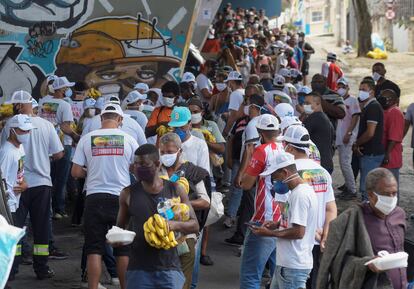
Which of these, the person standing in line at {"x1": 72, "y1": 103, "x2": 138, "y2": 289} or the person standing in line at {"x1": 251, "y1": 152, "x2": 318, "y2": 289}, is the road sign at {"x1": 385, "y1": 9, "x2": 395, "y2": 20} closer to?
the person standing in line at {"x1": 72, "y1": 103, "x2": 138, "y2": 289}

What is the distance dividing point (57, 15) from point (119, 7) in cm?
122

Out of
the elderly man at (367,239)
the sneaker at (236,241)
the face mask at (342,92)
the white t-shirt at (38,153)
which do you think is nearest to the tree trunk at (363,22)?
the face mask at (342,92)

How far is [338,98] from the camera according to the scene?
14539mm

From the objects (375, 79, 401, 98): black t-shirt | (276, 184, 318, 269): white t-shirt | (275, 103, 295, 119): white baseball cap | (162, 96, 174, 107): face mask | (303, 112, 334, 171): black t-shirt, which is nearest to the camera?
(276, 184, 318, 269): white t-shirt

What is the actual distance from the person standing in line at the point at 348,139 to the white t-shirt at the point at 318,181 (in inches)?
273

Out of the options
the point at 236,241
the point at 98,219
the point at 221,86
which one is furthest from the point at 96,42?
the point at 98,219

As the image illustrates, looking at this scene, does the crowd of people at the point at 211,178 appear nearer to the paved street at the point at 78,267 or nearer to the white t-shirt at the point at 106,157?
the white t-shirt at the point at 106,157

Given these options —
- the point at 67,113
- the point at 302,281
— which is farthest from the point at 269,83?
the point at 302,281

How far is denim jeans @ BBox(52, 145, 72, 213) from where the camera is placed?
12.9 metres

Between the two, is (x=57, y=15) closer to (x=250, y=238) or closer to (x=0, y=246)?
(x=250, y=238)

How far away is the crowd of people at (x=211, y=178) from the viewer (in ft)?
22.2

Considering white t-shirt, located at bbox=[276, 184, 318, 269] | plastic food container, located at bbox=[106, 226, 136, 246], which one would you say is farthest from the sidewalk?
plastic food container, located at bbox=[106, 226, 136, 246]

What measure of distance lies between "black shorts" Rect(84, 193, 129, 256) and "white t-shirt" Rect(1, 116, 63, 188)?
117cm

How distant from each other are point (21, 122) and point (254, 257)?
111 inches
